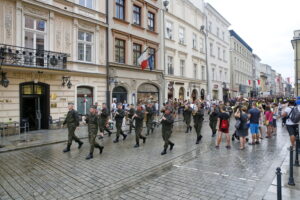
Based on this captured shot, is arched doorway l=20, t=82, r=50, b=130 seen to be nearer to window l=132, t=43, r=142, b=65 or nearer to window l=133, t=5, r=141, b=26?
window l=132, t=43, r=142, b=65

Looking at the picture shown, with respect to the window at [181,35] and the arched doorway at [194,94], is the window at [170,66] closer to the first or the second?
the window at [181,35]

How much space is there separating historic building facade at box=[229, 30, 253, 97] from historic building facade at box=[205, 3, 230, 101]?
268cm

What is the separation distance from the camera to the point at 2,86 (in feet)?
35.7

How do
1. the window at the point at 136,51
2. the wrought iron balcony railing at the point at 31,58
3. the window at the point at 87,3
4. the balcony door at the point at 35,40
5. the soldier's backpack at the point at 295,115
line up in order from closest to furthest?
the soldier's backpack at the point at 295,115
the wrought iron balcony railing at the point at 31,58
the balcony door at the point at 35,40
the window at the point at 87,3
the window at the point at 136,51

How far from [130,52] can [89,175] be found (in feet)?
47.4

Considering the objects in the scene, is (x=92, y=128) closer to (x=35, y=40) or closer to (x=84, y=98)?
(x=84, y=98)

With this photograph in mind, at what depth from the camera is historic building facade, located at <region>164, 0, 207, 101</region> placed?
76.2 ft

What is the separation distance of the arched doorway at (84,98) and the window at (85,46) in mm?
2134

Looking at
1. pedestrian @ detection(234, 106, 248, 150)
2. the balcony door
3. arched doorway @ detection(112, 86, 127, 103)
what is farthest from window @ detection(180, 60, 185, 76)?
pedestrian @ detection(234, 106, 248, 150)

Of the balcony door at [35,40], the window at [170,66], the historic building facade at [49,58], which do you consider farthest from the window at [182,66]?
the balcony door at [35,40]

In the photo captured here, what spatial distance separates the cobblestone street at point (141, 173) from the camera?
4277 mm

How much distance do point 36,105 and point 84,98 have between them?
313cm

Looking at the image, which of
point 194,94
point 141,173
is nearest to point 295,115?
point 141,173

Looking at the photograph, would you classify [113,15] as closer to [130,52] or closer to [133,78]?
[130,52]
